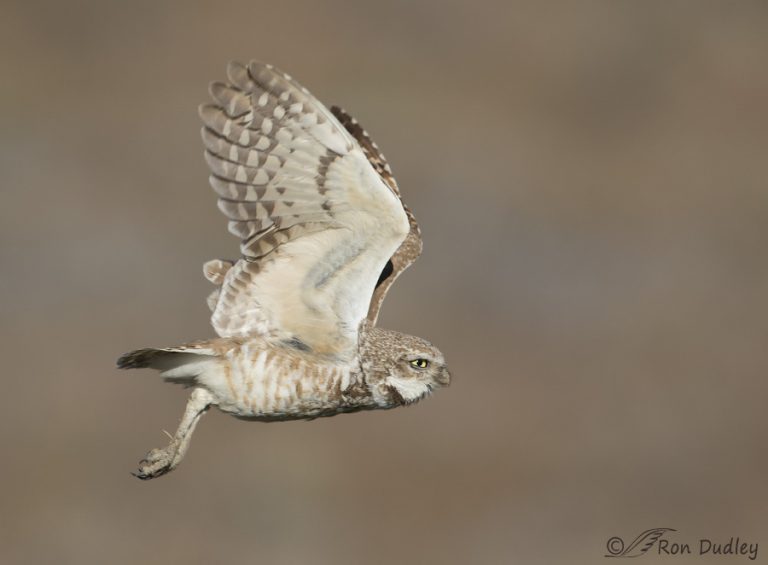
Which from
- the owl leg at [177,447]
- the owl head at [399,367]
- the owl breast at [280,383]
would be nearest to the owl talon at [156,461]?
the owl leg at [177,447]

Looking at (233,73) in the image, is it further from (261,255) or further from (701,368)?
(701,368)

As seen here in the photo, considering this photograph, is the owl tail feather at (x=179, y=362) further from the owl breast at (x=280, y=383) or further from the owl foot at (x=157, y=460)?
the owl foot at (x=157, y=460)

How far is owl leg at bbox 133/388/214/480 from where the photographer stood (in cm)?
924

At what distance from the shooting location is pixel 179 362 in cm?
923

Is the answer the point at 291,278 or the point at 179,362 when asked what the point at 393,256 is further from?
the point at 179,362

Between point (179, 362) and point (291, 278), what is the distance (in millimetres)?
848

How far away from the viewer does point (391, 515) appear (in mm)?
20438

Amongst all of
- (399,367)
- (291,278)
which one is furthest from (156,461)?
(399,367)

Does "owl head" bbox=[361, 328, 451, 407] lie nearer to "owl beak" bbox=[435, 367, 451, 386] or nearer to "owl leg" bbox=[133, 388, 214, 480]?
"owl beak" bbox=[435, 367, 451, 386]

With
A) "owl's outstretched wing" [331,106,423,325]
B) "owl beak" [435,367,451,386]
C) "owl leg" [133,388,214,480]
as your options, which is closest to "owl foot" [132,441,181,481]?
"owl leg" [133,388,214,480]

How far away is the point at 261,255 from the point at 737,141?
21526 mm

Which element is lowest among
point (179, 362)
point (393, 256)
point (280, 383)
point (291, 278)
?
point (280, 383)

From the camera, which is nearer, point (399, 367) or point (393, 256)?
point (399, 367)

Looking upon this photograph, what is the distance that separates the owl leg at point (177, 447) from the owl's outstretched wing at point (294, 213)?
1.41ft
